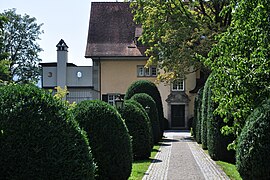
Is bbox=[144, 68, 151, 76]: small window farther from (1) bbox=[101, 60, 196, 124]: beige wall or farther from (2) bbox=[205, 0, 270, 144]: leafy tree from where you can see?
(2) bbox=[205, 0, 270, 144]: leafy tree

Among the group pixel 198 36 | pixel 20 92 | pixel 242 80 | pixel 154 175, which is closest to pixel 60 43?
pixel 198 36

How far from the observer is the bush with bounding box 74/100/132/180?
984cm

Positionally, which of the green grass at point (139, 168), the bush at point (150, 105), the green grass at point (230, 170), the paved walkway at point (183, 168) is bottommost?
the paved walkway at point (183, 168)

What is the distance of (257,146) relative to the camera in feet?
27.8

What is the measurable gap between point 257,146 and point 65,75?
36.1 m

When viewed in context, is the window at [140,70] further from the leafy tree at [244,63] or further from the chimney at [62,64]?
the leafy tree at [244,63]

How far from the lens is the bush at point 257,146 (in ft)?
27.7

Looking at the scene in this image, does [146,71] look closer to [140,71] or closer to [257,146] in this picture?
[140,71]

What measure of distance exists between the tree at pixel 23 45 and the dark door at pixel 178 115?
21.3 m

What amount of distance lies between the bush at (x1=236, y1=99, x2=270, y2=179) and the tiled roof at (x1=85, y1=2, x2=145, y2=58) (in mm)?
35195

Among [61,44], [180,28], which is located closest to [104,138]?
[180,28]

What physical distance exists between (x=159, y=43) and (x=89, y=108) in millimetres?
20086

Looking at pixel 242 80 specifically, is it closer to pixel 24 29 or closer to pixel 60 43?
pixel 60 43

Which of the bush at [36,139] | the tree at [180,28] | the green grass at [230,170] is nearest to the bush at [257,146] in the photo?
the bush at [36,139]
